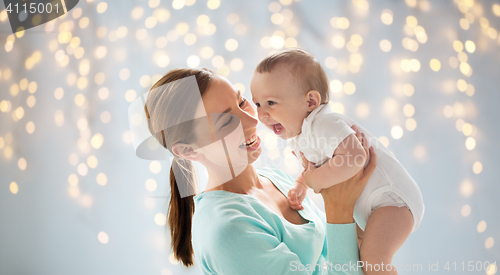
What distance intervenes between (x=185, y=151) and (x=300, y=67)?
456 millimetres

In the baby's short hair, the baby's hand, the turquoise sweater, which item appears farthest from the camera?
the baby's hand

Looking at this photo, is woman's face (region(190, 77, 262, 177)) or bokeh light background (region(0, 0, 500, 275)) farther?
bokeh light background (region(0, 0, 500, 275))

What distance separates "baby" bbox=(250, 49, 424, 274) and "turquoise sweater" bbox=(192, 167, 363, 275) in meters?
0.07

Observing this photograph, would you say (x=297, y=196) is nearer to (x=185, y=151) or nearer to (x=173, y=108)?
(x=185, y=151)

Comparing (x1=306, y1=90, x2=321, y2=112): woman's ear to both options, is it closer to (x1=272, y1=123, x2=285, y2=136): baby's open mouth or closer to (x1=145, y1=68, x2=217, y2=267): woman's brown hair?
(x1=272, y1=123, x2=285, y2=136): baby's open mouth

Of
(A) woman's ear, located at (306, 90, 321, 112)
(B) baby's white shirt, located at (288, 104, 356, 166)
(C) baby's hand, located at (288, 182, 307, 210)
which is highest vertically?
(A) woman's ear, located at (306, 90, 321, 112)

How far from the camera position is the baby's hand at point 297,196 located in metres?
1.15

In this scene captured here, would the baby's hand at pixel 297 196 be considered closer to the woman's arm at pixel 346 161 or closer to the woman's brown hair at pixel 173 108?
the woman's arm at pixel 346 161

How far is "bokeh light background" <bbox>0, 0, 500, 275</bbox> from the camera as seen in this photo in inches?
63.8

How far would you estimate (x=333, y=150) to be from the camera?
931 mm

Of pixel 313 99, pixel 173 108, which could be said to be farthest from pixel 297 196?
pixel 173 108

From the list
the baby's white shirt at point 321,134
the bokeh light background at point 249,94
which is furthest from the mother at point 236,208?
the bokeh light background at point 249,94

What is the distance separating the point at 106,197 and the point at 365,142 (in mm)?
1372

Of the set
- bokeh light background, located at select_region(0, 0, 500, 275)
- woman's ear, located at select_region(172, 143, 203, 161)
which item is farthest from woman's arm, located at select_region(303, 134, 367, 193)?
bokeh light background, located at select_region(0, 0, 500, 275)
